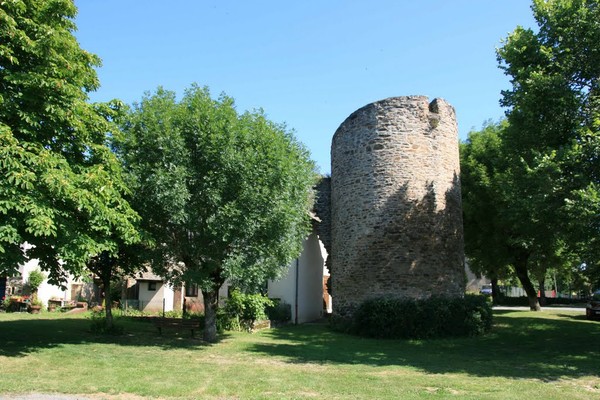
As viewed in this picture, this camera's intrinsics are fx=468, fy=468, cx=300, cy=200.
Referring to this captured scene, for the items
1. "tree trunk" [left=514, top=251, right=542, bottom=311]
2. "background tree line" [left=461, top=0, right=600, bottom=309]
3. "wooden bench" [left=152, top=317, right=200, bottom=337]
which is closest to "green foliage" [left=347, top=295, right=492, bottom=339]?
"background tree line" [left=461, top=0, right=600, bottom=309]

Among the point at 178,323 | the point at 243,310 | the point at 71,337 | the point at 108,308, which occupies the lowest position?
the point at 71,337

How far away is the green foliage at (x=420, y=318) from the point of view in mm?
16828

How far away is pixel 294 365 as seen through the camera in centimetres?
1116

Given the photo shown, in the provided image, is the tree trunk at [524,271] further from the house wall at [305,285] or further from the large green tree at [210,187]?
the large green tree at [210,187]

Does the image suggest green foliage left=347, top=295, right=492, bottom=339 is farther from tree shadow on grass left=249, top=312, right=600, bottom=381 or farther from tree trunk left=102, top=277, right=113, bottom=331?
tree trunk left=102, top=277, right=113, bottom=331

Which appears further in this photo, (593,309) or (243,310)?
(593,309)

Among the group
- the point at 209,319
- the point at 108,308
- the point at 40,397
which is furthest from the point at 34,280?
the point at 40,397

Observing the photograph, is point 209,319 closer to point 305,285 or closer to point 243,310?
point 243,310

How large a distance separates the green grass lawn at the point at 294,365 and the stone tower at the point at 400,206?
2396 millimetres

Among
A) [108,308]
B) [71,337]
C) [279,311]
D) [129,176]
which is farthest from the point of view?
[279,311]

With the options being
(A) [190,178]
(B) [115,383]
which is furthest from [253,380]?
(A) [190,178]

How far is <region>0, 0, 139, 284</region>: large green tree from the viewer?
9.88 m

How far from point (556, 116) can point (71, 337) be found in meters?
16.7

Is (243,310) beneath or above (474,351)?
above
